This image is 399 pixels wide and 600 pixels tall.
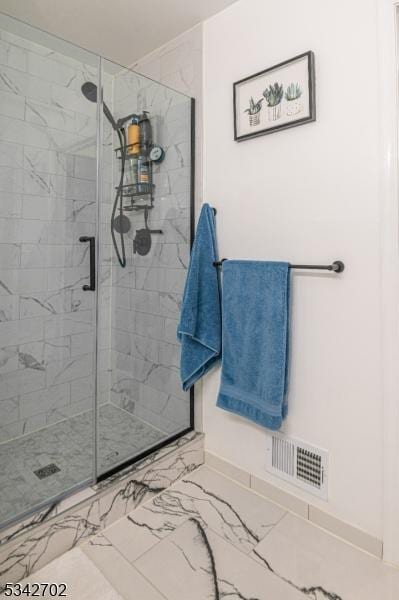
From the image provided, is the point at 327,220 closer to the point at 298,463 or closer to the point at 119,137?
the point at 298,463

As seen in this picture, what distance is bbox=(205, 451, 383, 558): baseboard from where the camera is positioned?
136 cm

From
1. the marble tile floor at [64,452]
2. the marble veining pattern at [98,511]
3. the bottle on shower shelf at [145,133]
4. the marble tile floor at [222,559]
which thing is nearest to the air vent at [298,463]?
the marble tile floor at [222,559]

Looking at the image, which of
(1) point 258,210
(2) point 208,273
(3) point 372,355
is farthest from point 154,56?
(3) point 372,355

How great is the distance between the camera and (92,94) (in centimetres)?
182

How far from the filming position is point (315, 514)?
59.1 inches

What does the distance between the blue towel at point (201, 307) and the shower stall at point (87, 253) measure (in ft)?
0.68

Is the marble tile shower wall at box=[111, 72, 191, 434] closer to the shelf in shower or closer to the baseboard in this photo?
the shelf in shower

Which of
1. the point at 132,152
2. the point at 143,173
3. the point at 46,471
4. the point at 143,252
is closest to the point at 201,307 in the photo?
the point at 143,252

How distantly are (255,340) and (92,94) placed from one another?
1470mm

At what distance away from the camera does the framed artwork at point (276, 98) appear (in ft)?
4.75

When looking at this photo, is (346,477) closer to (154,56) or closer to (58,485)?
(58,485)

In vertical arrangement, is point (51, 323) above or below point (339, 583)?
above

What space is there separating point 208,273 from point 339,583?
1293 millimetres

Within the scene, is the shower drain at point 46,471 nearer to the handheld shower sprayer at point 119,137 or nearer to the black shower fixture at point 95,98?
the handheld shower sprayer at point 119,137
